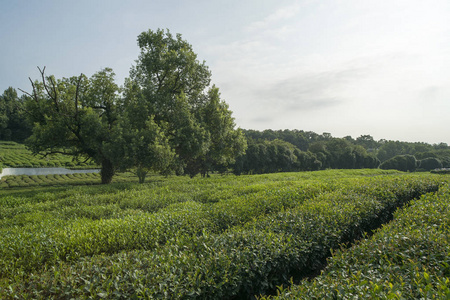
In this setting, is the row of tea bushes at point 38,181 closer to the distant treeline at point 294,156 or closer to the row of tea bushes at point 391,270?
the distant treeline at point 294,156

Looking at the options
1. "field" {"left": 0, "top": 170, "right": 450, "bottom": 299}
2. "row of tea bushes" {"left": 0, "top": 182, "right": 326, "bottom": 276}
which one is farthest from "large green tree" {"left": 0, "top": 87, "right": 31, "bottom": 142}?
"field" {"left": 0, "top": 170, "right": 450, "bottom": 299}

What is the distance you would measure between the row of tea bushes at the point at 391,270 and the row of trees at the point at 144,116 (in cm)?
1526

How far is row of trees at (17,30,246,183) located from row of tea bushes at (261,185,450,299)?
1526 cm

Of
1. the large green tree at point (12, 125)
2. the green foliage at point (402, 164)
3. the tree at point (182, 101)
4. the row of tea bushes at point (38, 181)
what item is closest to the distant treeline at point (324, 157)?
the green foliage at point (402, 164)

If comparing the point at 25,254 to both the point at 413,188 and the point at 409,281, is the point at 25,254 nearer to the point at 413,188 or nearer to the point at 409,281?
the point at 409,281

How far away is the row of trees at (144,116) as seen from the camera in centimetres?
1886

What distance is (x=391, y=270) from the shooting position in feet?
14.2

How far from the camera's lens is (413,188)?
12.5m

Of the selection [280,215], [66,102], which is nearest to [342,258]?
[280,215]

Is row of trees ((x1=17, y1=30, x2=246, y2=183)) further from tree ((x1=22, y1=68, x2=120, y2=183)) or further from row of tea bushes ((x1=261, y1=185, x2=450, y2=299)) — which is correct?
row of tea bushes ((x1=261, y1=185, x2=450, y2=299))

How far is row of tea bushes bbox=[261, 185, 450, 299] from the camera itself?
3.59m

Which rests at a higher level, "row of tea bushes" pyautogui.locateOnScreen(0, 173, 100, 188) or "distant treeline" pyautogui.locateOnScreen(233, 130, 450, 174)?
"distant treeline" pyautogui.locateOnScreen(233, 130, 450, 174)

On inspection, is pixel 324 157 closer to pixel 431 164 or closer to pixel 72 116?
pixel 431 164

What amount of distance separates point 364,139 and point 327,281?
16721 centimetres
